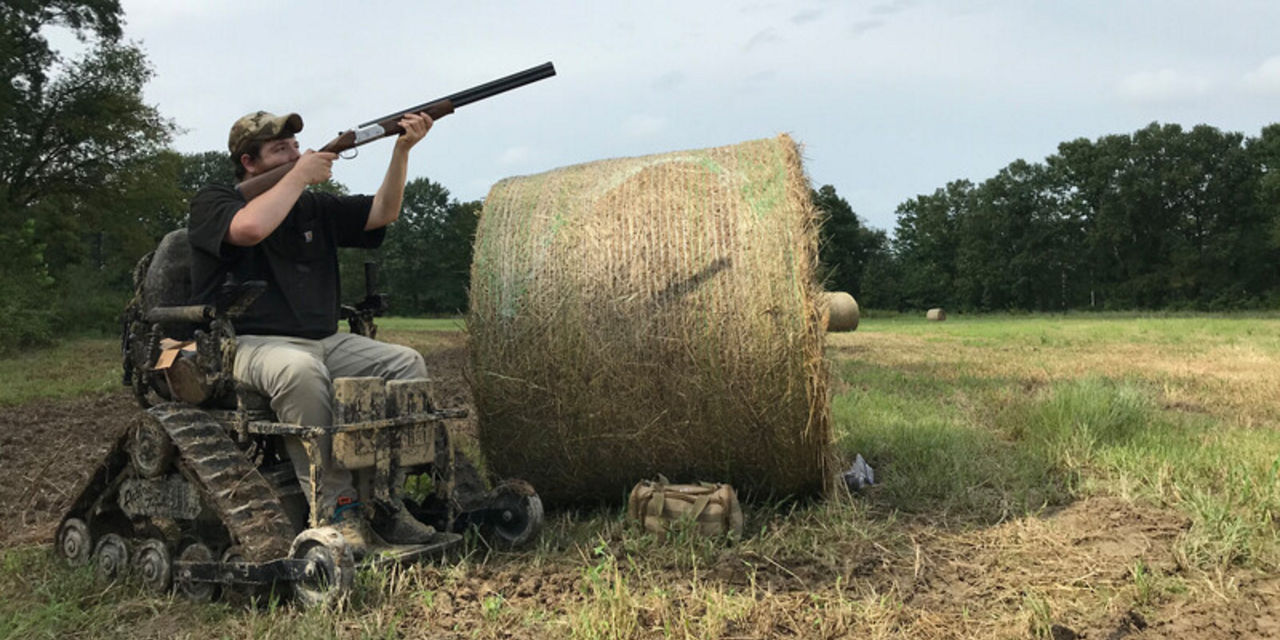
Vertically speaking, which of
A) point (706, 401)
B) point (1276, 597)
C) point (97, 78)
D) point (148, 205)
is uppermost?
point (97, 78)

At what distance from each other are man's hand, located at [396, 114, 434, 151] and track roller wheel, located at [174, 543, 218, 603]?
78.4 inches

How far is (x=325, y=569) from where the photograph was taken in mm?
3555

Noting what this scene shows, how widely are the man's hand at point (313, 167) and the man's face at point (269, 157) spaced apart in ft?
0.64

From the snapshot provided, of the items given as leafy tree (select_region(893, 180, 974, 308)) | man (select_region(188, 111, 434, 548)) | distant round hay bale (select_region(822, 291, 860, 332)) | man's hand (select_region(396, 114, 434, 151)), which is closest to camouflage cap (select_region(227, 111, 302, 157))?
man (select_region(188, 111, 434, 548))

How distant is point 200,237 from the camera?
409 centimetres

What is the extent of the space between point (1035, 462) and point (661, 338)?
8.30ft

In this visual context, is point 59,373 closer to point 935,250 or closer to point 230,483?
point 230,483

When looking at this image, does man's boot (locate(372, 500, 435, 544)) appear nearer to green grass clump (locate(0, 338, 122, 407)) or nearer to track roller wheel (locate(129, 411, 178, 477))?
track roller wheel (locate(129, 411, 178, 477))

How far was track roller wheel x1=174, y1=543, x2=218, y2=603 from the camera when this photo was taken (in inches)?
152

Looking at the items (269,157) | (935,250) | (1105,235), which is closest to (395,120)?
(269,157)

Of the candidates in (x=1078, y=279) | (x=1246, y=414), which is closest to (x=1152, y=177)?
(x=1078, y=279)

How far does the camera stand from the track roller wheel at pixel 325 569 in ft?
11.5

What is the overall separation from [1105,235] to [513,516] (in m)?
60.3

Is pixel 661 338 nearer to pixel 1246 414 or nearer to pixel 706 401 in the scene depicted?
pixel 706 401
